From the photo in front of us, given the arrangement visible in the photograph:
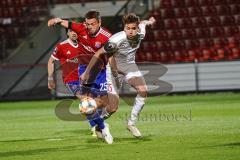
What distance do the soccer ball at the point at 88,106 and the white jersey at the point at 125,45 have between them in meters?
1.07

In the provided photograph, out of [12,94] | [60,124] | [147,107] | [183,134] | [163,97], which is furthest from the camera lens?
[12,94]

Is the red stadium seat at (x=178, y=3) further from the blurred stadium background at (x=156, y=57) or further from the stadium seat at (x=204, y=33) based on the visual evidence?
the stadium seat at (x=204, y=33)

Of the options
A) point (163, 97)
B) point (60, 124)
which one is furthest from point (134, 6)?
point (60, 124)

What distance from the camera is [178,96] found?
1037 inches

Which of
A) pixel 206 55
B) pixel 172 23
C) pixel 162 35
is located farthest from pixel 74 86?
pixel 172 23

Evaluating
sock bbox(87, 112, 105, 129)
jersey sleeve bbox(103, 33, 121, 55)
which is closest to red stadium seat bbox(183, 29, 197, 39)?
jersey sleeve bbox(103, 33, 121, 55)

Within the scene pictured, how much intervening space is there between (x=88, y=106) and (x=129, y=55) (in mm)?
2128

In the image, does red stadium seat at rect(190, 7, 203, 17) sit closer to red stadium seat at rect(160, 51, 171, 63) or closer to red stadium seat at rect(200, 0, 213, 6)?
red stadium seat at rect(200, 0, 213, 6)

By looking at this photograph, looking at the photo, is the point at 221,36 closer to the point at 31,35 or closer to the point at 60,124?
the point at 31,35

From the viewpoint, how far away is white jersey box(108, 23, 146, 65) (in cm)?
1246

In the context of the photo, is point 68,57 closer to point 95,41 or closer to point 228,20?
point 95,41

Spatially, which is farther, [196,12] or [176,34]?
[196,12]

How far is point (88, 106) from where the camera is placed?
1178 centimetres

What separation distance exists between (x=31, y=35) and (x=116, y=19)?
11.8 ft
